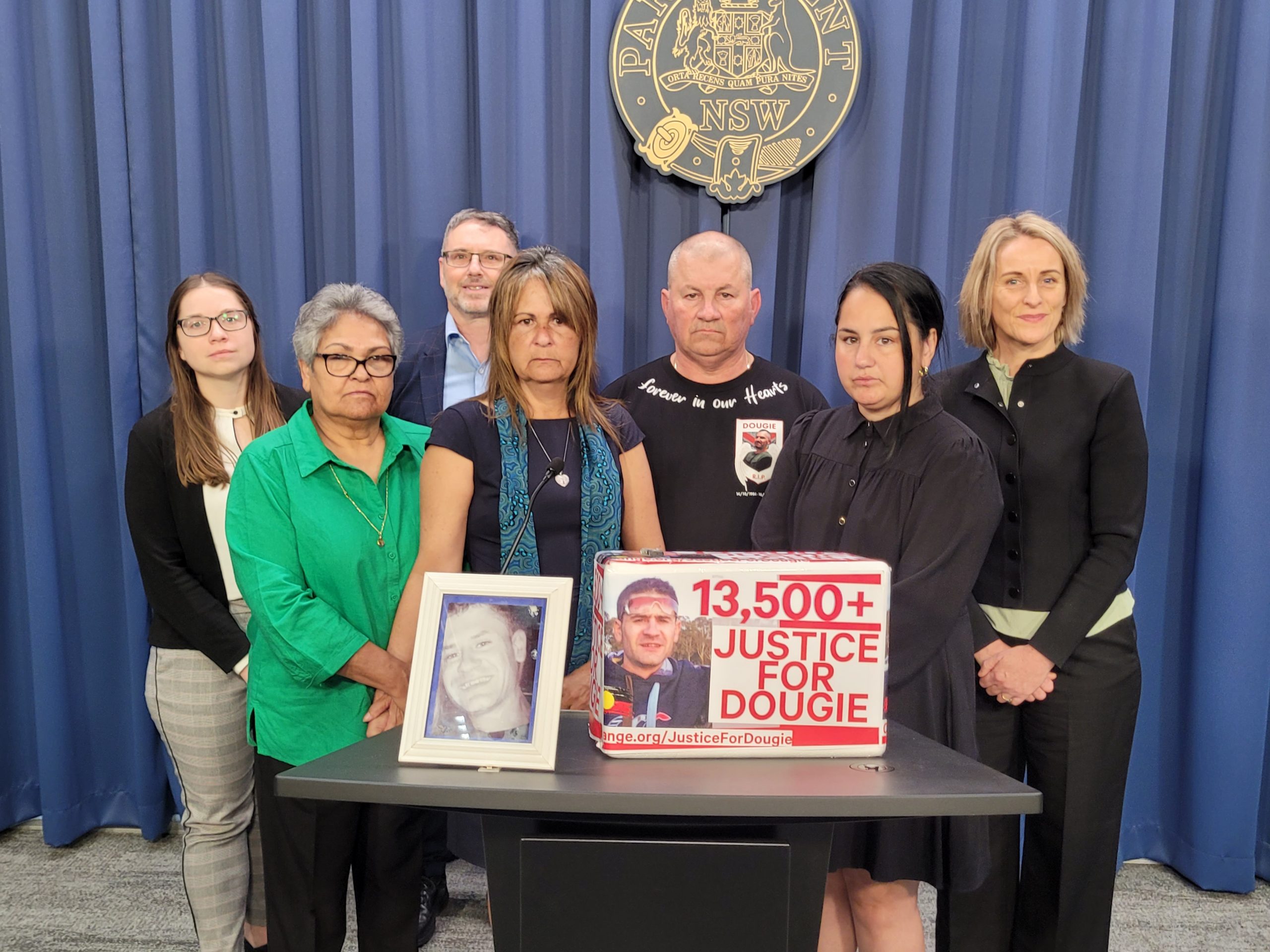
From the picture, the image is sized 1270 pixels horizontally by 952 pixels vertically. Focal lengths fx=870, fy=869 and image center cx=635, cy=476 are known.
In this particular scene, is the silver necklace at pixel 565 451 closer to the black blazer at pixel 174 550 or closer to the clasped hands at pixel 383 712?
the clasped hands at pixel 383 712

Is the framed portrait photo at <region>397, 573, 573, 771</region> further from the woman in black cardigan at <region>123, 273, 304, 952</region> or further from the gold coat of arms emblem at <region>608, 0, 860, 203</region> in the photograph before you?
the gold coat of arms emblem at <region>608, 0, 860, 203</region>


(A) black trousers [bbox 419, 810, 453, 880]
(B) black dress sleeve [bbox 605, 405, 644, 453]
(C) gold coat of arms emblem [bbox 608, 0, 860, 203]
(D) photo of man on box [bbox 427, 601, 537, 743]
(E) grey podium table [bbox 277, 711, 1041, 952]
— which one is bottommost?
(A) black trousers [bbox 419, 810, 453, 880]

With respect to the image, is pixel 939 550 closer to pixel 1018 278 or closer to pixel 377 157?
pixel 1018 278

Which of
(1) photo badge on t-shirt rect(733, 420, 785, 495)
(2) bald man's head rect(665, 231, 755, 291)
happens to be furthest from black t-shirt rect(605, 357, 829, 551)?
(2) bald man's head rect(665, 231, 755, 291)

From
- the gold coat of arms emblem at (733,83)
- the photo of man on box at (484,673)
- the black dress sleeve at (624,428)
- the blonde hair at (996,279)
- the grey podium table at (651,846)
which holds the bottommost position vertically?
the grey podium table at (651,846)

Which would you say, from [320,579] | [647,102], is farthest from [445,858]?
[647,102]

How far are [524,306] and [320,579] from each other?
636 millimetres

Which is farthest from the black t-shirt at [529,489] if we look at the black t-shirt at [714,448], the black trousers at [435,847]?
the black trousers at [435,847]

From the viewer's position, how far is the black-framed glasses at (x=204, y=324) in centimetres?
196

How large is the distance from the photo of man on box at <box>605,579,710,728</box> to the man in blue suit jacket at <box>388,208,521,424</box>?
4.46 feet

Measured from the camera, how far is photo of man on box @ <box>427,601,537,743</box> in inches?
40.6

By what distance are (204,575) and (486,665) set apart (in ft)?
4.31

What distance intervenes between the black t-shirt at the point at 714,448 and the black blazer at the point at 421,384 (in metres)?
0.57

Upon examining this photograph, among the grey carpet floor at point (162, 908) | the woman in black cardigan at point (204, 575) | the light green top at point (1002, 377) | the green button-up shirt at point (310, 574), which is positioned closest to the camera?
the green button-up shirt at point (310, 574)
